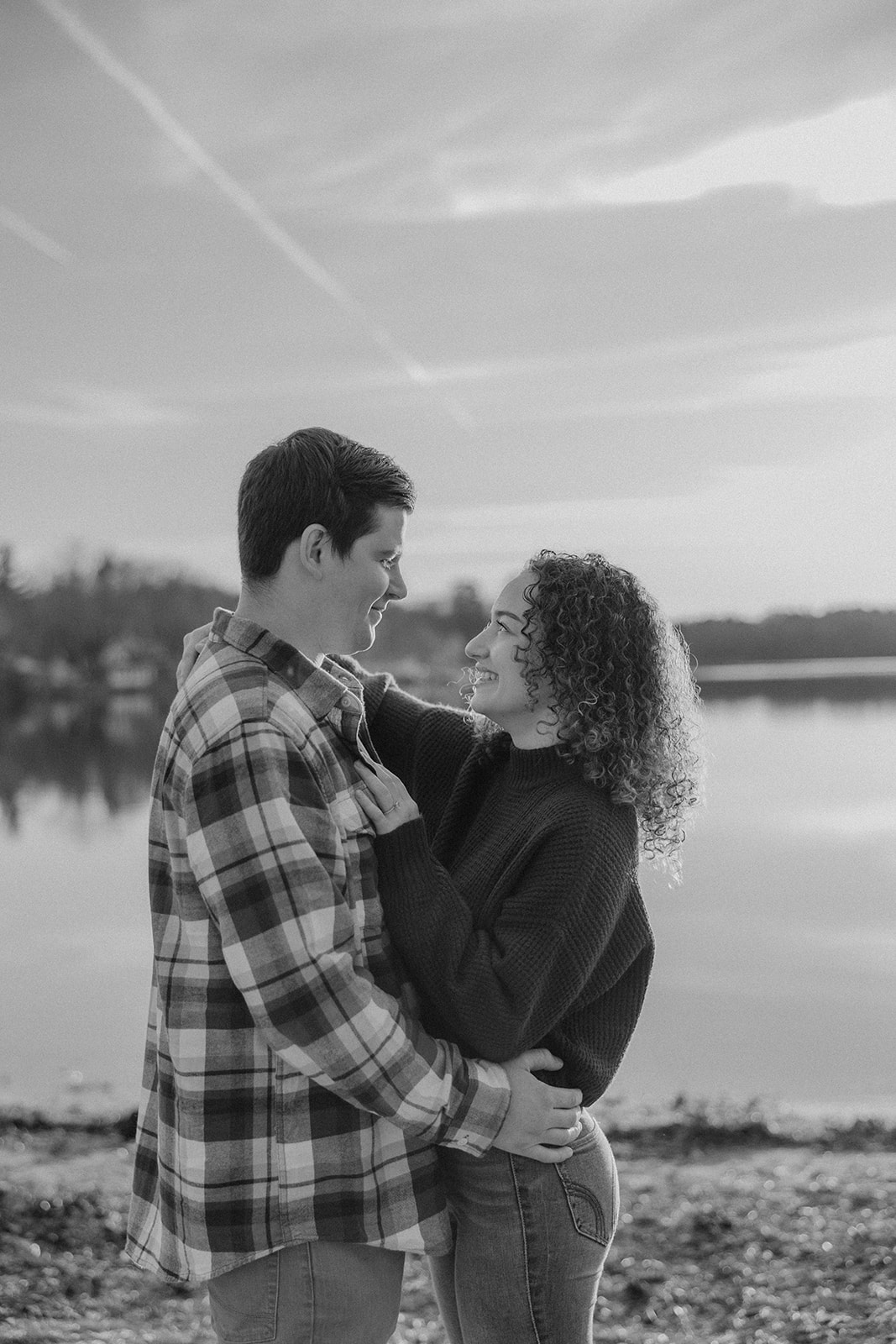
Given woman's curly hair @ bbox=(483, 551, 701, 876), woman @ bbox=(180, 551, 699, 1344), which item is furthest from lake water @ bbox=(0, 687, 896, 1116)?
woman @ bbox=(180, 551, 699, 1344)

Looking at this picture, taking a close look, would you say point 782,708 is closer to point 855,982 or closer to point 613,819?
point 855,982

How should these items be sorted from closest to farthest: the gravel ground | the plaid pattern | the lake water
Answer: the plaid pattern → the gravel ground → the lake water

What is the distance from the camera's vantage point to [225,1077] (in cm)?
223

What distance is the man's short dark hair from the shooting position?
7.60 feet

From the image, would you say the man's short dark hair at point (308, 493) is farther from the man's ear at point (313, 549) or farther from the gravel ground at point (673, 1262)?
the gravel ground at point (673, 1262)

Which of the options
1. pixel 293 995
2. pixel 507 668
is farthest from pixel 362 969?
pixel 507 668

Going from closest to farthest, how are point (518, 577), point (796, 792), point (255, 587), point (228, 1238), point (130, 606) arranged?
point (228, 1238)
point (255, 587)
point (518, 577)
point (796, 792)
point (130, 606)

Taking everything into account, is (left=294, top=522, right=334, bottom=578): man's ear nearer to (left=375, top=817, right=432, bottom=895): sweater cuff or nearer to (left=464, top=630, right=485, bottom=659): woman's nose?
(left=464, top=630, right=485, bottom=659): woman's nose

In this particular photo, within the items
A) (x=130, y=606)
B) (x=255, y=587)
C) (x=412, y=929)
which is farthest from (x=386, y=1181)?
(x=130, y=606)

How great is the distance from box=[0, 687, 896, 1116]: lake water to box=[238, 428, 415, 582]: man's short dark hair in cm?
104

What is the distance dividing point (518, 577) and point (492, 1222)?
1.28 meters

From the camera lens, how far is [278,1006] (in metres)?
2.12

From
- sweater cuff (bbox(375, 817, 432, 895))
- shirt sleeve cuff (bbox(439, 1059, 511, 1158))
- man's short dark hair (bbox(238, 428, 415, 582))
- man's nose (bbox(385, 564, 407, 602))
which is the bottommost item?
shirt sleeve cuff (bbox(439, 1059, 511, 1158))

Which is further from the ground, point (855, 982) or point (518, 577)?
point (518, 577)
